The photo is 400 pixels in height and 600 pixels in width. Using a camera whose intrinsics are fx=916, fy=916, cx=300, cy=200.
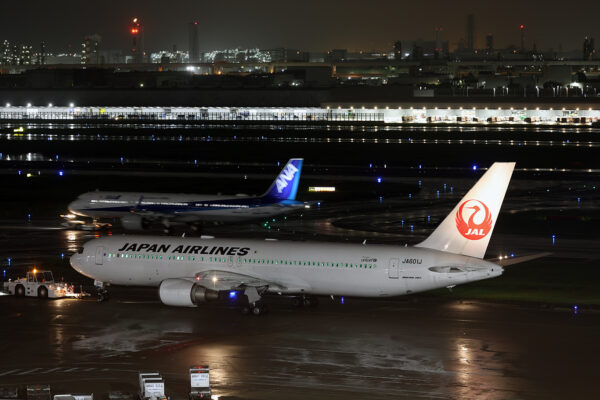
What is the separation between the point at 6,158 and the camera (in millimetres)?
140500

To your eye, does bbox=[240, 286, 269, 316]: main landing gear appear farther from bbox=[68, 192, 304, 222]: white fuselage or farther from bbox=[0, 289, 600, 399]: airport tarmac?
bbox=[68, 192, 304, 222]: white fuselage

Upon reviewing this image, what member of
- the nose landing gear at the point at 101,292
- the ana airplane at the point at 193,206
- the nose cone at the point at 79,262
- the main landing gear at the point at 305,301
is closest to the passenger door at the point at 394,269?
the main landing gear at the point at 305,301

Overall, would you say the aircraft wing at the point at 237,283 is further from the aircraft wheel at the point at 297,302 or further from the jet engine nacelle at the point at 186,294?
the aircraft wheel at the point at 297,302

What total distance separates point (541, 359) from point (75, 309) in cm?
2399

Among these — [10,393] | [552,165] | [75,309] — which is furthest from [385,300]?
[552,165]

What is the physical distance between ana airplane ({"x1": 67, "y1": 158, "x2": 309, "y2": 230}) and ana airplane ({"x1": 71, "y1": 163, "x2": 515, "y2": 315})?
2368 cm

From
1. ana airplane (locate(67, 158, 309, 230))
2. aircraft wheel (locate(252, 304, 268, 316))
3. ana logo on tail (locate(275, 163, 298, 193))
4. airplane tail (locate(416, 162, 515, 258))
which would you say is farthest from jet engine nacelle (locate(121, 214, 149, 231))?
airplane tail (locate(416, 162, 515, 258))

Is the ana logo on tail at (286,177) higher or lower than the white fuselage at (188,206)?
higher

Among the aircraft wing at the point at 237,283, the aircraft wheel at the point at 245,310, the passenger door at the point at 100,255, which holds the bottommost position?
the aircraft wheel at the point at 245,310

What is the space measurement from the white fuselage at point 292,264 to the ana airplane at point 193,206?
2353cm

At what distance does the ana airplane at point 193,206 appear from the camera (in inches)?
2874

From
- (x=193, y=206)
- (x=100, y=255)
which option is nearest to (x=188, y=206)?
(x=193, y=206)

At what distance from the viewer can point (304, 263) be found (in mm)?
45938

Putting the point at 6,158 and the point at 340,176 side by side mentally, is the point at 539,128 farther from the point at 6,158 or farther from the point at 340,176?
the point at 6,158
